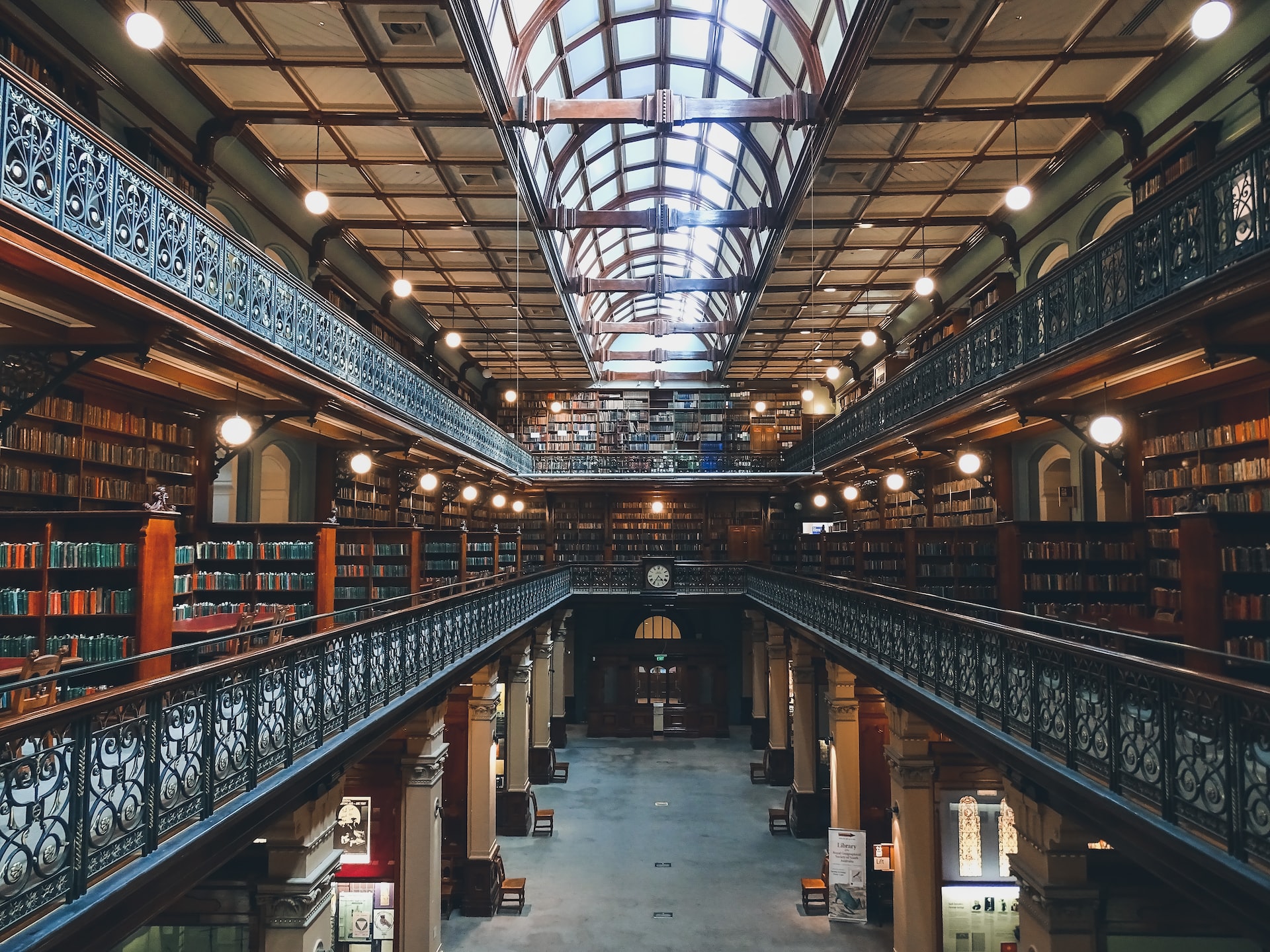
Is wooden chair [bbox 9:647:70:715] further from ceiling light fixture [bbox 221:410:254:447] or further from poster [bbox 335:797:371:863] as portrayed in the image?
poster [bbox 335:797:371:863]

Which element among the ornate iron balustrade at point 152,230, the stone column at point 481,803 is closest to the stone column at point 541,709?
the stone column at point 481,803

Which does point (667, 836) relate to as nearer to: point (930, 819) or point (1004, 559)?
point (930, 819)

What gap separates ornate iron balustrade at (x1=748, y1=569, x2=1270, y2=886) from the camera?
290cm

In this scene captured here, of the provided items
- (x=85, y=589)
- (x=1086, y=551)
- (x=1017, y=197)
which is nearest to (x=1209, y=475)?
(x=1086, y=551)

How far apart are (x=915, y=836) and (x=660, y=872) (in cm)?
490

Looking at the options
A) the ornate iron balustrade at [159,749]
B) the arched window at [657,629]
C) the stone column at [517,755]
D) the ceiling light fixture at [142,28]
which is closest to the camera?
the ornate iron balustrade at [159,749]

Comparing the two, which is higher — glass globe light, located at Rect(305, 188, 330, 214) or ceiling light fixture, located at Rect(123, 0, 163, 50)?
glass globe light, located at Rect(305, 188, 330, 214)

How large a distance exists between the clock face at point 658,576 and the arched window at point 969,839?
8.80m

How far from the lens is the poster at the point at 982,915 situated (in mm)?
7625

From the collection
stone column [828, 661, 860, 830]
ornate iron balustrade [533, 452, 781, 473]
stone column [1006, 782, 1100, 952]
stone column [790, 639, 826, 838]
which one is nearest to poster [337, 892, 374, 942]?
stone column [828, 661, 860, 830]

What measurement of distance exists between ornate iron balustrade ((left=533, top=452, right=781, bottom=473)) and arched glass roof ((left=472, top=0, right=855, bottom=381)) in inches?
114

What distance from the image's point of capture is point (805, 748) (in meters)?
12.8

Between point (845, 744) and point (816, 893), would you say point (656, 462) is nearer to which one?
point (845, 744)

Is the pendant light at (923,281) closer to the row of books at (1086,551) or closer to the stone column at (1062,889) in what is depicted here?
the row of books at (1086,551)
